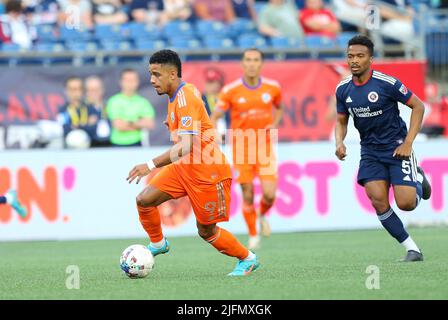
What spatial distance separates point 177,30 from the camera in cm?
1995

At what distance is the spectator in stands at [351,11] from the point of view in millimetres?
21156

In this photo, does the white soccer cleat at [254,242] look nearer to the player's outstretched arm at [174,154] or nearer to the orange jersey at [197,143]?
the orange jersey at [197,143]

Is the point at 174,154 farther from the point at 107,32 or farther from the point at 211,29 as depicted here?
the point at 211,29

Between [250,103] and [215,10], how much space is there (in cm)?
720

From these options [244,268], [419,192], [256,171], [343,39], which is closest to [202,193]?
[244,268]

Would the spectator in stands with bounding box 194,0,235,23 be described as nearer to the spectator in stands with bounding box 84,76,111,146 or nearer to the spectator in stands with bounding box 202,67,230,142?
the spectator in stands with bounding box 202,67,230,142

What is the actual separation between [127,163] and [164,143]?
→ 4.61 ft

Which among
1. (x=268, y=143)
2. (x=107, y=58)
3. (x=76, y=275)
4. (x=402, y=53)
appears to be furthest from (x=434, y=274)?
(x=402, y=53)

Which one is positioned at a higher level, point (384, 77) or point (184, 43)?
point (184, 43)

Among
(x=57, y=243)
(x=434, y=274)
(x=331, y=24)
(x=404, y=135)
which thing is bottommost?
(x=57, y=243)

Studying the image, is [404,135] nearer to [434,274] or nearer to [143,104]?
[434,274]

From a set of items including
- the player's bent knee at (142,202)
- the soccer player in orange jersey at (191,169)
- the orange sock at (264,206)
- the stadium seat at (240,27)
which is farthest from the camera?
the stadium seat at (240,27)

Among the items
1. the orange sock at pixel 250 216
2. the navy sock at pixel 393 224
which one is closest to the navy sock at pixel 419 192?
the navy sock at pixel 393 224

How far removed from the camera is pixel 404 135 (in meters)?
10.7
